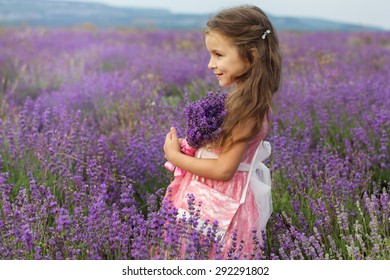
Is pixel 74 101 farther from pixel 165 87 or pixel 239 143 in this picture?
pixel 239 143

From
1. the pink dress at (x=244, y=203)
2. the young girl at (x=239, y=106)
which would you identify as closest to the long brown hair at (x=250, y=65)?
the young girl at (x=239, y=106)

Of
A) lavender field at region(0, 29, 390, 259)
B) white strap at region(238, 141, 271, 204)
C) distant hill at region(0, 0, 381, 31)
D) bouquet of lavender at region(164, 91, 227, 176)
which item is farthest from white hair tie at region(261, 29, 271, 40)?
distant hill at region(0, 0, 381, 31)

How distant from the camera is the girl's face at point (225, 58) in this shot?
8.06 ft

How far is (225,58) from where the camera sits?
2.46 metres

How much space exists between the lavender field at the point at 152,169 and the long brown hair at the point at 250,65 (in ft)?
1.52

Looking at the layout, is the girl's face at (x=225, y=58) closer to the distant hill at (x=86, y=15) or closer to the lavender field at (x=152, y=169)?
the lavender field at (x=152, y=169)

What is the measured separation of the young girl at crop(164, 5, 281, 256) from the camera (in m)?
2.36

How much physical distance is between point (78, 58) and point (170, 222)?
682cm

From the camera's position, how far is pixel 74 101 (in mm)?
5422

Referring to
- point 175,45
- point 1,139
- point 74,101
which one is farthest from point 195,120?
point 175,45

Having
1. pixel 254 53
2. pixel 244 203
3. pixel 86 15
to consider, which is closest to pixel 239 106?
pixel 254 53

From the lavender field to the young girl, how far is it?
0.16 meters

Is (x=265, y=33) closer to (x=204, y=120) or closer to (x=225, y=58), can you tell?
(x=225, y=58)

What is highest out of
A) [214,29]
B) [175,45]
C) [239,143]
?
[214,29]
